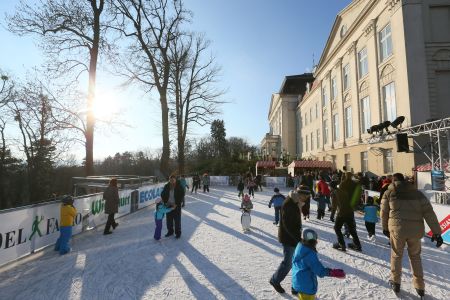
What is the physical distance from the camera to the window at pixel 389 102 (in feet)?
63.1

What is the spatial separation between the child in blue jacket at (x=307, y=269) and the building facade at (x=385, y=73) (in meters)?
15.4

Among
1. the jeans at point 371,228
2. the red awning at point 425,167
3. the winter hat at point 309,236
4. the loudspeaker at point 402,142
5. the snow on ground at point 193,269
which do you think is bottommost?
the snow on ground at point 193,269

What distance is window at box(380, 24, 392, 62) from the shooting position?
64.2ft

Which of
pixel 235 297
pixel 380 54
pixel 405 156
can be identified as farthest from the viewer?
pixel 380 54

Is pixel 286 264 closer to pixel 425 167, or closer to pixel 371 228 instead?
pixel 371 228

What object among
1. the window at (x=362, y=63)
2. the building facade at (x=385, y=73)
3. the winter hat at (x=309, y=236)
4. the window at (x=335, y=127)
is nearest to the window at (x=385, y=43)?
the building facade at (x=385, y=73)

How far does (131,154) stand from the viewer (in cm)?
8588

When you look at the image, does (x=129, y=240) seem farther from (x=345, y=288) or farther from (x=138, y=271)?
(x=345, y=288)

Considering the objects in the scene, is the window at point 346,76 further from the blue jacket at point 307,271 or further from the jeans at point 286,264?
the blue jacket at point 307,271

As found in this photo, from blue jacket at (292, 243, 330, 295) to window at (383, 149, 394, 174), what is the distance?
705 inches

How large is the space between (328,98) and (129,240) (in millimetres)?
28852

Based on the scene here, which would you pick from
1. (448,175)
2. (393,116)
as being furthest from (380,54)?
(448,175)

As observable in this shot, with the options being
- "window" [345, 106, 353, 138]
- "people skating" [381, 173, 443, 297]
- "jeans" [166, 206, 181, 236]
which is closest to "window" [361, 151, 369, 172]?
"window" [345, 106, 353, 138]

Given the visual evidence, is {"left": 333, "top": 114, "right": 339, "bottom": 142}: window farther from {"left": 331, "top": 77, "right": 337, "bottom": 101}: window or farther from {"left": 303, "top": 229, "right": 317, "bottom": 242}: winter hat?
{"left": 303, "top": 229, "right": 317, "bottom": 242}: winter hat
